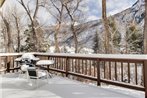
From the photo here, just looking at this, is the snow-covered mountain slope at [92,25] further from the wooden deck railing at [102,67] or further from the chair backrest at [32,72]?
the chair backrest at [32,72]

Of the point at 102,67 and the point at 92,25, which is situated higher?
the point at 92,25

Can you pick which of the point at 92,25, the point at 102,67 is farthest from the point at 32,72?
the point at 92,25

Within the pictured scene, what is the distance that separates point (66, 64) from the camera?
743 cm

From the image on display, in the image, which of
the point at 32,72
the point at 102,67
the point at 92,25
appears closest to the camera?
the point at 32,72

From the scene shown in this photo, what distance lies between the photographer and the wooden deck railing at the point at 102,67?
4.49m

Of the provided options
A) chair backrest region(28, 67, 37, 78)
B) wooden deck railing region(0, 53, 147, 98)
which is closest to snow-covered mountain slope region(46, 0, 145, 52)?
wooden deck railing region(0, 53, 147, 98)

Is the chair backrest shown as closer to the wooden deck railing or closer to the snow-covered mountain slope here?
the wooden deck railing

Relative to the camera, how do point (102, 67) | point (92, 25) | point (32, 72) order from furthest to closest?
point (92, 25) < point (102, 67) < point (32, 72)

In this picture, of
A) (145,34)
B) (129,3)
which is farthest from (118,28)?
(145,34)

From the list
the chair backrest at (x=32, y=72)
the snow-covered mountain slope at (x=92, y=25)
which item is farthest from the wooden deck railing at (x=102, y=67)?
the snow-covered mountain slope at (x=92, y=25)

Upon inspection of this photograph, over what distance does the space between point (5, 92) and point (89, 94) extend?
1.52 metres

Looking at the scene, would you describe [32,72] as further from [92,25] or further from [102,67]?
[92,25]

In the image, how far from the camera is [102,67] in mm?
8125

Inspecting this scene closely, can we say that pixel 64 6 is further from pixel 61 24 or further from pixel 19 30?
pixel 19 30
